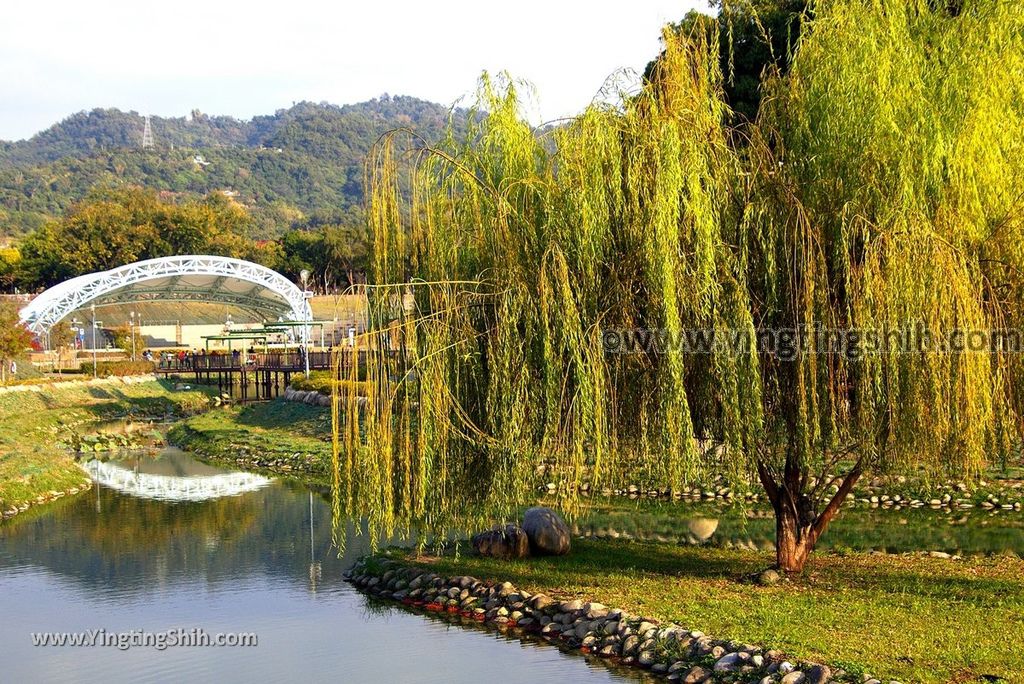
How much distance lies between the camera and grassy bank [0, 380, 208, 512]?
20.8 meters

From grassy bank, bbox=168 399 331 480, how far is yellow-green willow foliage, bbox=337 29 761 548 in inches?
531

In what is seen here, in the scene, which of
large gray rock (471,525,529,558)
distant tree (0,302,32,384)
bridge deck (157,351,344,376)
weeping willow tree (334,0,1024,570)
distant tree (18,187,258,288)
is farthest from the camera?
distant tree (18,187,258,288)

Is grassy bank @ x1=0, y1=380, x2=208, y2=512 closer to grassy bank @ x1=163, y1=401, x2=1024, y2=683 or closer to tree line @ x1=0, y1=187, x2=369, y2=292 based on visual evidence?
grassy bank @ x1=163, y1=401, x2=1024, y2=683

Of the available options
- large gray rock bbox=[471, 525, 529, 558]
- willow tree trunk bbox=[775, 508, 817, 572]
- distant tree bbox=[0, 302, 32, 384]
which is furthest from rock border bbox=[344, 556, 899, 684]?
distant tree bbox=[0, 302, 32, 384]

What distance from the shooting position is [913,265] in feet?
31.3

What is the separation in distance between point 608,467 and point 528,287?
6.67 feet

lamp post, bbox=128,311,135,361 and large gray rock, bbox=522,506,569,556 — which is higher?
lamp post, bbox=128,311,135,361

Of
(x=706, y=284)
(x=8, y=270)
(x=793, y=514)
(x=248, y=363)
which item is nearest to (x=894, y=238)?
(x=706, y=284)

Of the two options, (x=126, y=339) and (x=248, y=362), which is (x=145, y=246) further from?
(x=248, y=362)

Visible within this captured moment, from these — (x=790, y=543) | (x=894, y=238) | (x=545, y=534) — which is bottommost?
(x=545, y=534)

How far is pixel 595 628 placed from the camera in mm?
10547

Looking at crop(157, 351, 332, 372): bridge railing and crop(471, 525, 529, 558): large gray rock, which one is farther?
crop(157, 351, 332, 372): bridge railing

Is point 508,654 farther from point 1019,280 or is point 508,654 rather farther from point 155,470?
point 155,470

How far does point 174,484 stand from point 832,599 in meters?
16.6
